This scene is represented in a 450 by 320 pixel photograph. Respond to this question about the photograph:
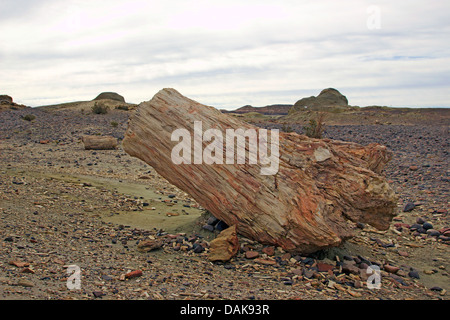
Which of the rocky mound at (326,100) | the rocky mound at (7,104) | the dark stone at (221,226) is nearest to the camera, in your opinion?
the dark stone at (221,226)

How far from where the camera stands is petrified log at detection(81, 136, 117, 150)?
1501 cm

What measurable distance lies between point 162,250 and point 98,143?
406 inches

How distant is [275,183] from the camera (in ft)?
18.1

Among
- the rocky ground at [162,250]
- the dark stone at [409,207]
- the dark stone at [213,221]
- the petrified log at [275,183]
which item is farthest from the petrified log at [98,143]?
the dark stone at [409,207]

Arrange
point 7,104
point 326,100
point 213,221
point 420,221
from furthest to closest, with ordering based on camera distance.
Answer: point 326,100
point 7,104
point 420,221
point 213,221

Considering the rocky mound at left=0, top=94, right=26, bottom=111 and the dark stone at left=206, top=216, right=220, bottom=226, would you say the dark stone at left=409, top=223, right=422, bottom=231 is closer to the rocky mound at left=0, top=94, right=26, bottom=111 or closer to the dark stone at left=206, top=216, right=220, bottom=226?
the dark stone at left=206, top=216, right=220, bottom=226

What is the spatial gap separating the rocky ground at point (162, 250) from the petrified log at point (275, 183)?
0.40m

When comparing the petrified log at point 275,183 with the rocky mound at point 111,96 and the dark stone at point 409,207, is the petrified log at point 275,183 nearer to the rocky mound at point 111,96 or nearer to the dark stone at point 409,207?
the dark stone at point 409,207

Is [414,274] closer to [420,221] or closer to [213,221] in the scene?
[420,221]

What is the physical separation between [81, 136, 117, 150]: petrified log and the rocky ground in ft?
12.1

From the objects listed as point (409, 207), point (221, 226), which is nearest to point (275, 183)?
point (221, 226)

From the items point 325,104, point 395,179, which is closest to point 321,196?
point 395,179

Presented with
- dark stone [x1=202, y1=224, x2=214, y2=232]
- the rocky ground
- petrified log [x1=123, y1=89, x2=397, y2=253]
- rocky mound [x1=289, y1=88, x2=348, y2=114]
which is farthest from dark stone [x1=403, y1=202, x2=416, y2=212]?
rocky mound [x1=289, y1=88, x2=348, y2=114]

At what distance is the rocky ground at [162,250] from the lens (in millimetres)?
4496
